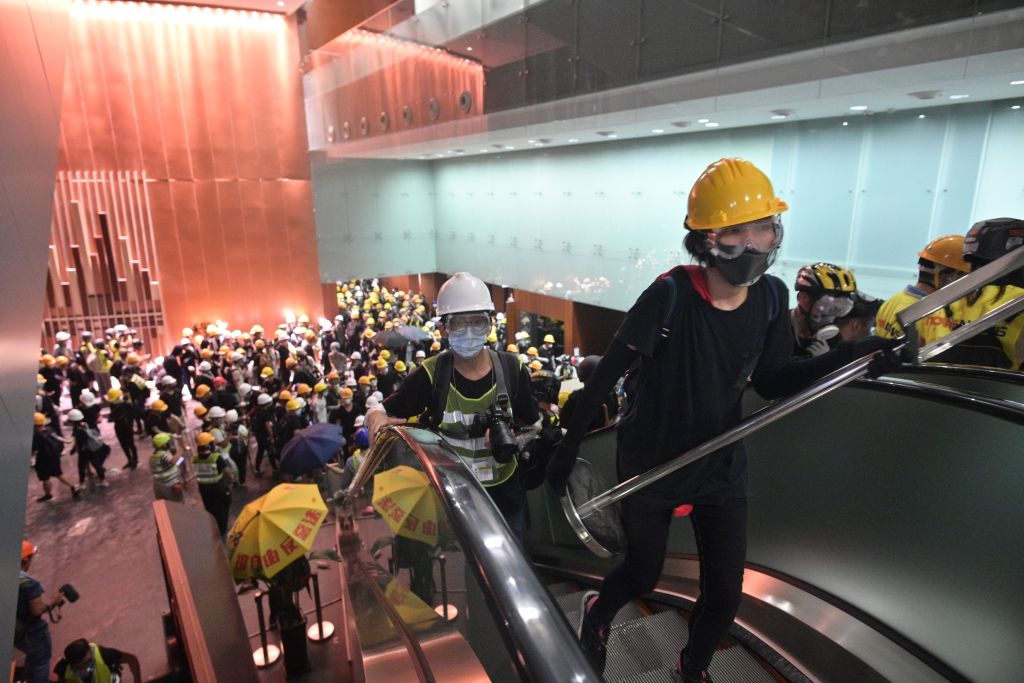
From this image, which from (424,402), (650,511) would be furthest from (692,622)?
(424,402)

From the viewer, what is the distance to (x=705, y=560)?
7.14 feet

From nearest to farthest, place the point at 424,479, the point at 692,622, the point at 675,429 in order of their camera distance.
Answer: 1. the point at 424,479
2. the point at 675,429
3. the point at 692,622

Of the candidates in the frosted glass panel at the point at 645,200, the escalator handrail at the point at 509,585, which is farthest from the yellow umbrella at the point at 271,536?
the frosted glass panel at the point at 645,200

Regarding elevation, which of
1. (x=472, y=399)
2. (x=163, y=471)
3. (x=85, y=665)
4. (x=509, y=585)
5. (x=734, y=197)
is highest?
(x=734, y=197)

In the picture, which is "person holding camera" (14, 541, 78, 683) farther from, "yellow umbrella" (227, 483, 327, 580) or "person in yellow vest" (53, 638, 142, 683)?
"yellow umbrella" (227, 483, 327, 580)

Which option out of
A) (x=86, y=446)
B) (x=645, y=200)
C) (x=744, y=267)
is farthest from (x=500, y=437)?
(x=645, y=200)

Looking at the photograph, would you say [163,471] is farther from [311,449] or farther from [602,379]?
[602,379]

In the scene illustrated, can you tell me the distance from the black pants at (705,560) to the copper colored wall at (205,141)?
63.7ft

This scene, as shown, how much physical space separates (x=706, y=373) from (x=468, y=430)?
54.8 inches

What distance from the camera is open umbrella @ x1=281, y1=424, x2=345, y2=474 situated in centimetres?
741

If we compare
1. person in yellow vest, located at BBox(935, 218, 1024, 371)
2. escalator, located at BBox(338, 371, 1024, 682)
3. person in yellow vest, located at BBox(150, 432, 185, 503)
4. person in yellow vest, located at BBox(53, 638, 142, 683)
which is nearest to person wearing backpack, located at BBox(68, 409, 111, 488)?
person in yellow vest, located at BBox(150, 432, 185, 503)

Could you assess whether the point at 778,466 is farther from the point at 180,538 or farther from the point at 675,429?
the point at 180,538

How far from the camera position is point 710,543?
2168mm

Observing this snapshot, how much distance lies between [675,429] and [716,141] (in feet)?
39.5
